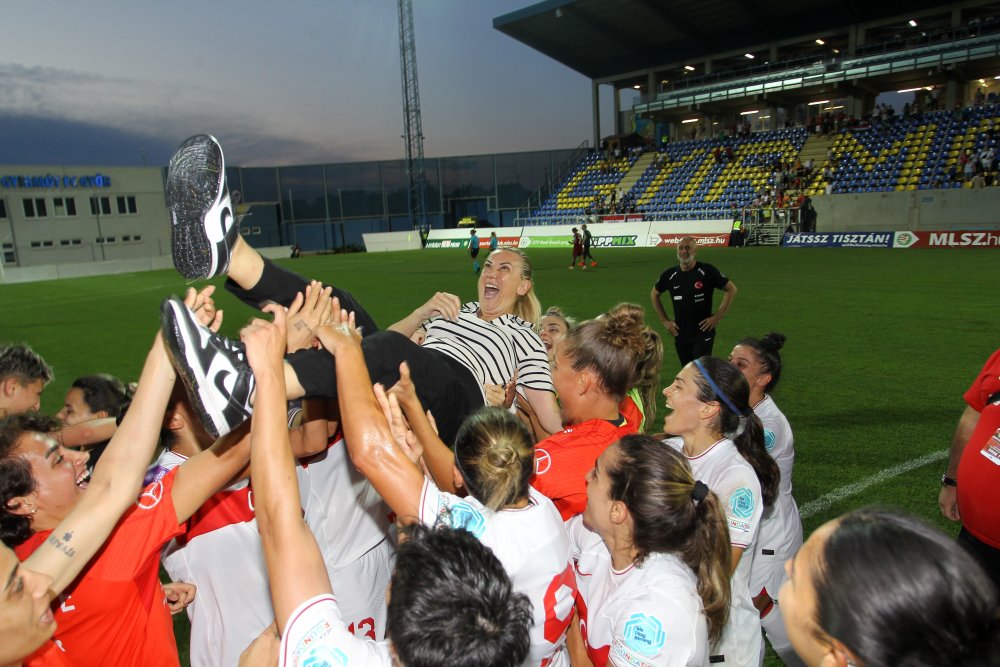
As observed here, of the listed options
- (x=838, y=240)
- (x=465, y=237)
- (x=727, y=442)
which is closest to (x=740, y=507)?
(x=727, y=442)

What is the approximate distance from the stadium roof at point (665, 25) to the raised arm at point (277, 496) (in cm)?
4366

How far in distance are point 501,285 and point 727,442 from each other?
1.69m

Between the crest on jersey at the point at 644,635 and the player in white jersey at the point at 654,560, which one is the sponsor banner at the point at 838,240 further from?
the crest on jersey at the point at 644,635

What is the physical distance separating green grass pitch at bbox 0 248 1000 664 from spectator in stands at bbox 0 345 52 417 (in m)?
4.44

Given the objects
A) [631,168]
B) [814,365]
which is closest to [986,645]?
[814,365]

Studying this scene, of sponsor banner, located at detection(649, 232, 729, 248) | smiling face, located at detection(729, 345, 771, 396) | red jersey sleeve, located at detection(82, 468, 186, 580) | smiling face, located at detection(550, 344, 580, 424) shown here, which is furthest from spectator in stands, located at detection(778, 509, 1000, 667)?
sponsor banner, located at detection(649, 232, 729, 248)

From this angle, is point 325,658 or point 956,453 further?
point 956,453

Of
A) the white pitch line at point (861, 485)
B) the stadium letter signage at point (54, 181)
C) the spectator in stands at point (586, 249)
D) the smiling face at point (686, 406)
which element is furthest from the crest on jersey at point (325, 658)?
the stadium letter signage at point (54, 181)

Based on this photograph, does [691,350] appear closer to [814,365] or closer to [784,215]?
[814,365]

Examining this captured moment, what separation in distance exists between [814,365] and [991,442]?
6.74 meters

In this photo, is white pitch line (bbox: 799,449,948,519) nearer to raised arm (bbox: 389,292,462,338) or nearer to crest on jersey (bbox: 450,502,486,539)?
raised arm (bbox: 389,292,462,338)

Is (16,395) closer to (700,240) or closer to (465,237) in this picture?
Result: (700,240)

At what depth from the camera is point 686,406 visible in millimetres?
3178

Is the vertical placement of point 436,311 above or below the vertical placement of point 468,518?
above
